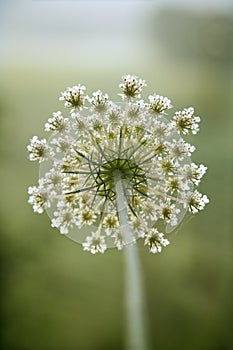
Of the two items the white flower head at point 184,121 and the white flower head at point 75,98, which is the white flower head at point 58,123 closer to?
the white flower head at point 75,98

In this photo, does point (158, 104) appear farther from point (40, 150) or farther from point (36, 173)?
point (36, 173)

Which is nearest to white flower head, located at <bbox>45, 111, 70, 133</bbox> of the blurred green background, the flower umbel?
the flower umbel

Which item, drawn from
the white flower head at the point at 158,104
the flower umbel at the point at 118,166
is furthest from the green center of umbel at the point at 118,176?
the white flower head at the point at 158,104

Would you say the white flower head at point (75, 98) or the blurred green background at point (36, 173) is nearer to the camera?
the white flower head at point (75, 98)

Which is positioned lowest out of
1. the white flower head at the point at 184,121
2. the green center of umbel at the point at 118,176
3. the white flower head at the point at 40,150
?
the green center of umbel at the point at 118,176
